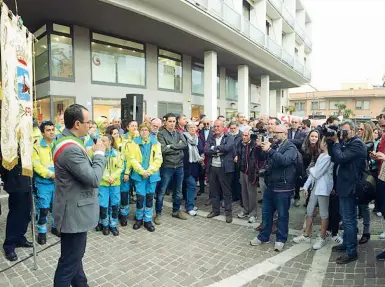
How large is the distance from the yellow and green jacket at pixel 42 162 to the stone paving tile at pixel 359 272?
443cm

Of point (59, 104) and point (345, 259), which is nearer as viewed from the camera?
point (345, 259)

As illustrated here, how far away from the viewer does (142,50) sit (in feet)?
48.5

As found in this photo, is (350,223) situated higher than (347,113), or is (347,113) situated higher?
(347,113)

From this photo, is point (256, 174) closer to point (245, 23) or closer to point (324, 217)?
point (324, 217)

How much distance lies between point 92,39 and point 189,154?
9.40m

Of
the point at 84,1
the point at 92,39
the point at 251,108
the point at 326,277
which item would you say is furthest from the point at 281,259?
the point at 251,108

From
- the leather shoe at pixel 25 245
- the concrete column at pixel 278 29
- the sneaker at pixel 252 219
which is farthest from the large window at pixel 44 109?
the concrete column at pixel 278 29

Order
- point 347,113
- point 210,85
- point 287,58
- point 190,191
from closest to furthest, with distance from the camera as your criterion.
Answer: point 190,191
point 210,85
point 287,58
point 347,113

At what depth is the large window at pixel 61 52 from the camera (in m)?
11.8

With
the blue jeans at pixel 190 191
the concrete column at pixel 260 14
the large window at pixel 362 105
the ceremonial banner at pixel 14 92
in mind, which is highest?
the concrete column at pixel 260 14

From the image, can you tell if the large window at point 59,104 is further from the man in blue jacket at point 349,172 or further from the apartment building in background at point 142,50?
the man in blue jacket at point 349,172

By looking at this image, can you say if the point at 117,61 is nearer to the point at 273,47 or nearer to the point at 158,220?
the point at 158,220

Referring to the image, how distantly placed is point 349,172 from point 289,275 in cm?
167

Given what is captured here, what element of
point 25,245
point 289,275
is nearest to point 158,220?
point 25,245
